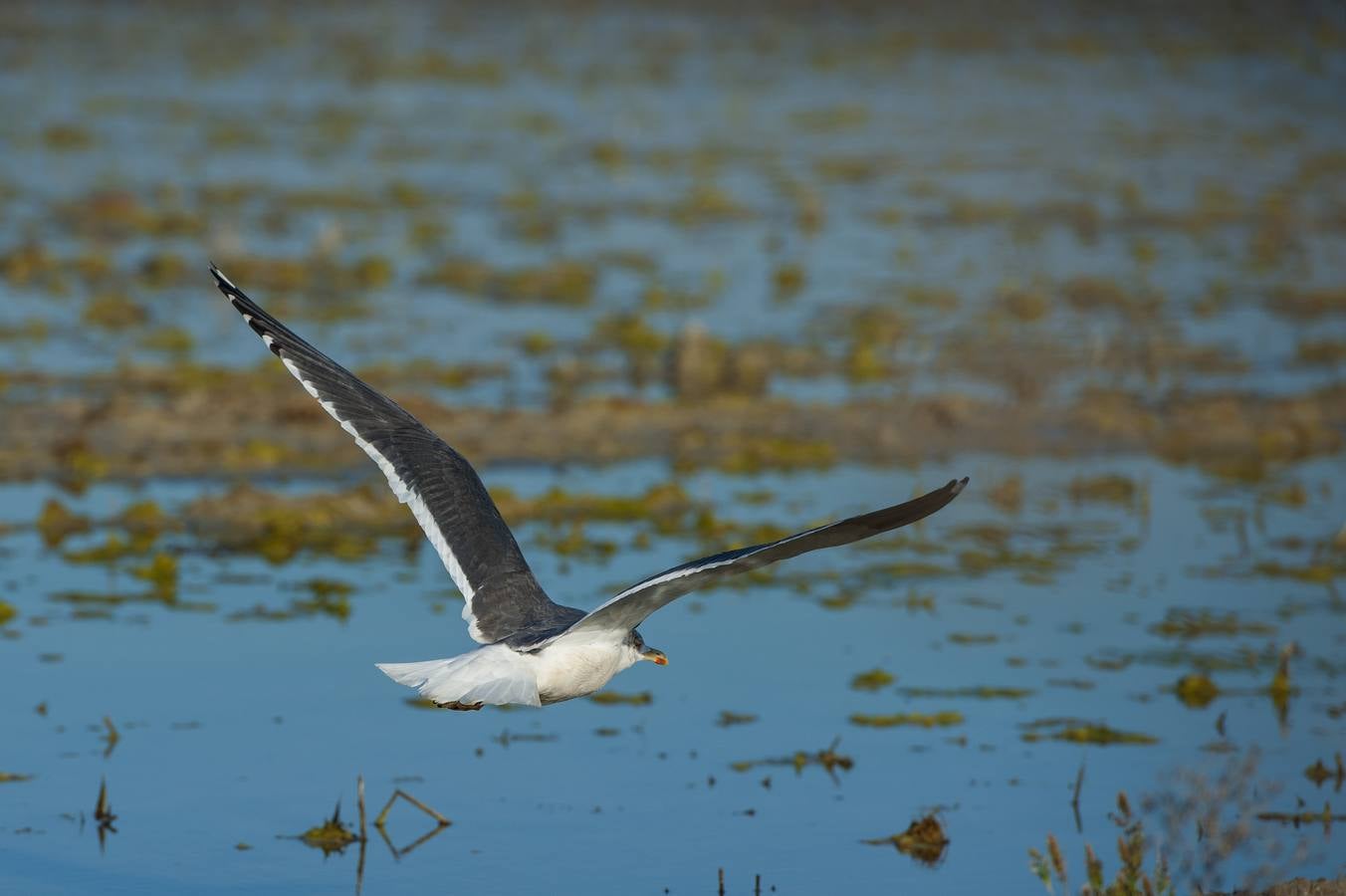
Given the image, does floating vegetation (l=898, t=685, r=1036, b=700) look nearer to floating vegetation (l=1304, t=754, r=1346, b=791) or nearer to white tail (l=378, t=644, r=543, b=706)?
floating vegetation (l=1304, t=754, r=1346, b=791)

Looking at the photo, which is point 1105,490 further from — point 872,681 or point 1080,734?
point 1080,734

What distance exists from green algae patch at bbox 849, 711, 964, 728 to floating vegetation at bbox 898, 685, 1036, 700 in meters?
0.32

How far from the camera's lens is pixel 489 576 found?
25.3 ft

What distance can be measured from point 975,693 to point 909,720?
543mm

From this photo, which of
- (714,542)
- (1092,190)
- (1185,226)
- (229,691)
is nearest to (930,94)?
(1092,190)

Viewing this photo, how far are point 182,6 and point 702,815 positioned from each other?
4689 centimetres

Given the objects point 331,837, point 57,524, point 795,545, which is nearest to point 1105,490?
point 57,524

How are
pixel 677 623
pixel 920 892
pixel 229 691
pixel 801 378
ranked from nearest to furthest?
pixel 920 892
pixel 229 691
pixel 677 623
pixel 801 378

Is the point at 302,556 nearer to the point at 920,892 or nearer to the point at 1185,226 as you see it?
the point at 920,892

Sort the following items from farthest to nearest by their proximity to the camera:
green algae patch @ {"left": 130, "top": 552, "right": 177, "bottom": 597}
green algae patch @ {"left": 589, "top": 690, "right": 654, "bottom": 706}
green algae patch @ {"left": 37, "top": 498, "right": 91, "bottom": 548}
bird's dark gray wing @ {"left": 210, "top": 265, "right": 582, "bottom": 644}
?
green algae patch @ {"left": 37, "top": 498, "right": 91, "bottom": 548}
green algae patch @ {"left": 130, "top": 552, "right": 177, "bottom": 597}
green algae patch @ {"left": 589, "top": 690, "right": 654, "bottom": 706}
bird's dark gray wing @ {"left": 210, "top": 265, "right": 582, "bottom": 644}

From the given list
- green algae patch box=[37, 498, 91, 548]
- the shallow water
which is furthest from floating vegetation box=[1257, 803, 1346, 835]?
green algae patch box=[37, 498, 91, 548]

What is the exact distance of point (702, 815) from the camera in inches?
327

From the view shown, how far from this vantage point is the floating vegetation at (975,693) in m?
9.77

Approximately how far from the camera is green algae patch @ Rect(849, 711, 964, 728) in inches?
369
